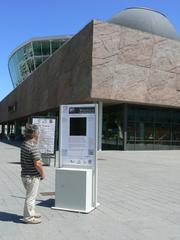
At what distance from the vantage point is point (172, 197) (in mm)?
9781

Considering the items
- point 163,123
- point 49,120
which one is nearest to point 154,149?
point 163,123

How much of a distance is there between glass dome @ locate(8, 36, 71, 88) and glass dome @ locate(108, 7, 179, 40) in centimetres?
2408

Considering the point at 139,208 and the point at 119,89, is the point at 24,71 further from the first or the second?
the point at 139,208

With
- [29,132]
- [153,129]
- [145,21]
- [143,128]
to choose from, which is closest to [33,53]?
[145,21]

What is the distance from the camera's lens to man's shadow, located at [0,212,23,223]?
7.00 metres

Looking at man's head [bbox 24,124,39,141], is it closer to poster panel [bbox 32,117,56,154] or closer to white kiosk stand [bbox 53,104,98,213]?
white kiosk stand [bbox 53,104,98,213]

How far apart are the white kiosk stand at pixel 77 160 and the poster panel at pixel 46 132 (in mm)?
8489

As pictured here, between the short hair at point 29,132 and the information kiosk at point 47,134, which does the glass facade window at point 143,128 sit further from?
the short hair at point 29,132

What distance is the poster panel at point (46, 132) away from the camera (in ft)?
55.7

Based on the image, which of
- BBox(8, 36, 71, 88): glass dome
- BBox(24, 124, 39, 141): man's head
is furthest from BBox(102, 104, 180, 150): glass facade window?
BBox(8, 36, 71, 88): glass dome

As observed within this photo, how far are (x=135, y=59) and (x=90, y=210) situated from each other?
2607cm

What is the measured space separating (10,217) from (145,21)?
3755cm

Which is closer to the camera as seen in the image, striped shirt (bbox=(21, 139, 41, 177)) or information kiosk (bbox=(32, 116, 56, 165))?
striped shirt (bbox=(21, 139, 41, 177))

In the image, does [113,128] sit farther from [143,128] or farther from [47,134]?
[47,134]
